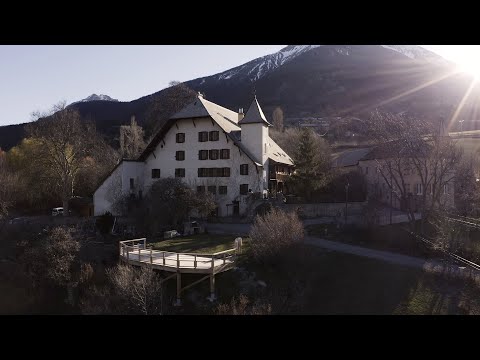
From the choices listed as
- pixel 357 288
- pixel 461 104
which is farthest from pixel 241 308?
pixel 461 104

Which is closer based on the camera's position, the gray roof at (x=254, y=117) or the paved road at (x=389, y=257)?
the paved road at (x=389, y=257)

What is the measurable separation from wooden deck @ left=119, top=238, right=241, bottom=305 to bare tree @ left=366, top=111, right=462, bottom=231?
12132 millimetres

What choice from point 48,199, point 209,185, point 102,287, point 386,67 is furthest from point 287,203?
point 386,67

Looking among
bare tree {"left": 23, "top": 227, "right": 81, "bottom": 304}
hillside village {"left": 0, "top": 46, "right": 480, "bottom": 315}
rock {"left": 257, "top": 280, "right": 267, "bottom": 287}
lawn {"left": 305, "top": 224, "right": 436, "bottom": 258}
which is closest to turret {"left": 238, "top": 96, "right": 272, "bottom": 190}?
hillside village {"left": 0, "top": 46, "right": 480, "bottom": 315}

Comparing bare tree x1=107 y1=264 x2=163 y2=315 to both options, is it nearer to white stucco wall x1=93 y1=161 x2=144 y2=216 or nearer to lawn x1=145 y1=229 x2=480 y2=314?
lawn x1=145 y1=229 x2=480 y2=314

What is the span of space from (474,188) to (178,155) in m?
25.7

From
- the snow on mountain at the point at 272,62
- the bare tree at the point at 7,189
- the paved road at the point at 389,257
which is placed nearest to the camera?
the paved road at the point at 389,257

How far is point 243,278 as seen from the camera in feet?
62.4

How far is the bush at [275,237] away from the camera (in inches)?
763

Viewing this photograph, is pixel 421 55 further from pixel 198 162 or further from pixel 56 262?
pixel 56 262

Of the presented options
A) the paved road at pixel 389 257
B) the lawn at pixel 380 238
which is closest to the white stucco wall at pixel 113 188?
the paved road at pixel 389 257

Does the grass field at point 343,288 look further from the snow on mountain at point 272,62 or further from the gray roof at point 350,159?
the snow on mountain at point 272,62

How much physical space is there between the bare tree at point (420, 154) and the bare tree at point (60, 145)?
1047 inches
